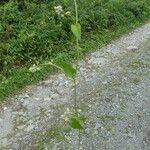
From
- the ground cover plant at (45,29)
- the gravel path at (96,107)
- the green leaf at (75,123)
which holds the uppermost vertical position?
the green leaf at (75,123)

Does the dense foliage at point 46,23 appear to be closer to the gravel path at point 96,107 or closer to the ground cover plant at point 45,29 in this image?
the ground cover plant at point 45,29

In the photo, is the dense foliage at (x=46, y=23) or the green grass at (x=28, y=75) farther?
the dense foliage at (x=46, y=23)

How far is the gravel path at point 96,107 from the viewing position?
211 inches

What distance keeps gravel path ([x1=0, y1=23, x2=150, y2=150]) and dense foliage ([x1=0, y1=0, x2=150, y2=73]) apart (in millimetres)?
833

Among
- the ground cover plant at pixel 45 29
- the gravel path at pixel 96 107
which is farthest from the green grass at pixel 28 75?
the gravel path at pixel 96 107

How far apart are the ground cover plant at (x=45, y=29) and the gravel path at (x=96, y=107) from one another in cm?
Answer: 48

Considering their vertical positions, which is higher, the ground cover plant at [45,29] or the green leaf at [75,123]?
the green leaf at [75,123]

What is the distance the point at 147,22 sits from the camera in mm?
9531

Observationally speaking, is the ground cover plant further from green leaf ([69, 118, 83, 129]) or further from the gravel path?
green leaf ([69, 118, 83, 129])

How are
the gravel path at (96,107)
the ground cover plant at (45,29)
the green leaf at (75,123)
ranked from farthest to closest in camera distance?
the ground cover plant at (45,29)
the gravel path at (96,107)
the green leaf at (75,123)

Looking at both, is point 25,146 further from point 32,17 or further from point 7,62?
point 32,17

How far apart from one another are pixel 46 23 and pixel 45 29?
251 mm

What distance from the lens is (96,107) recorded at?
609 centimetres

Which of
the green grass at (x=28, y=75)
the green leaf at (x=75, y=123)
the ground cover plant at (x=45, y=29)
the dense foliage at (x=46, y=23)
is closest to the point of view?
the green leaf at (x=75, y=123)
